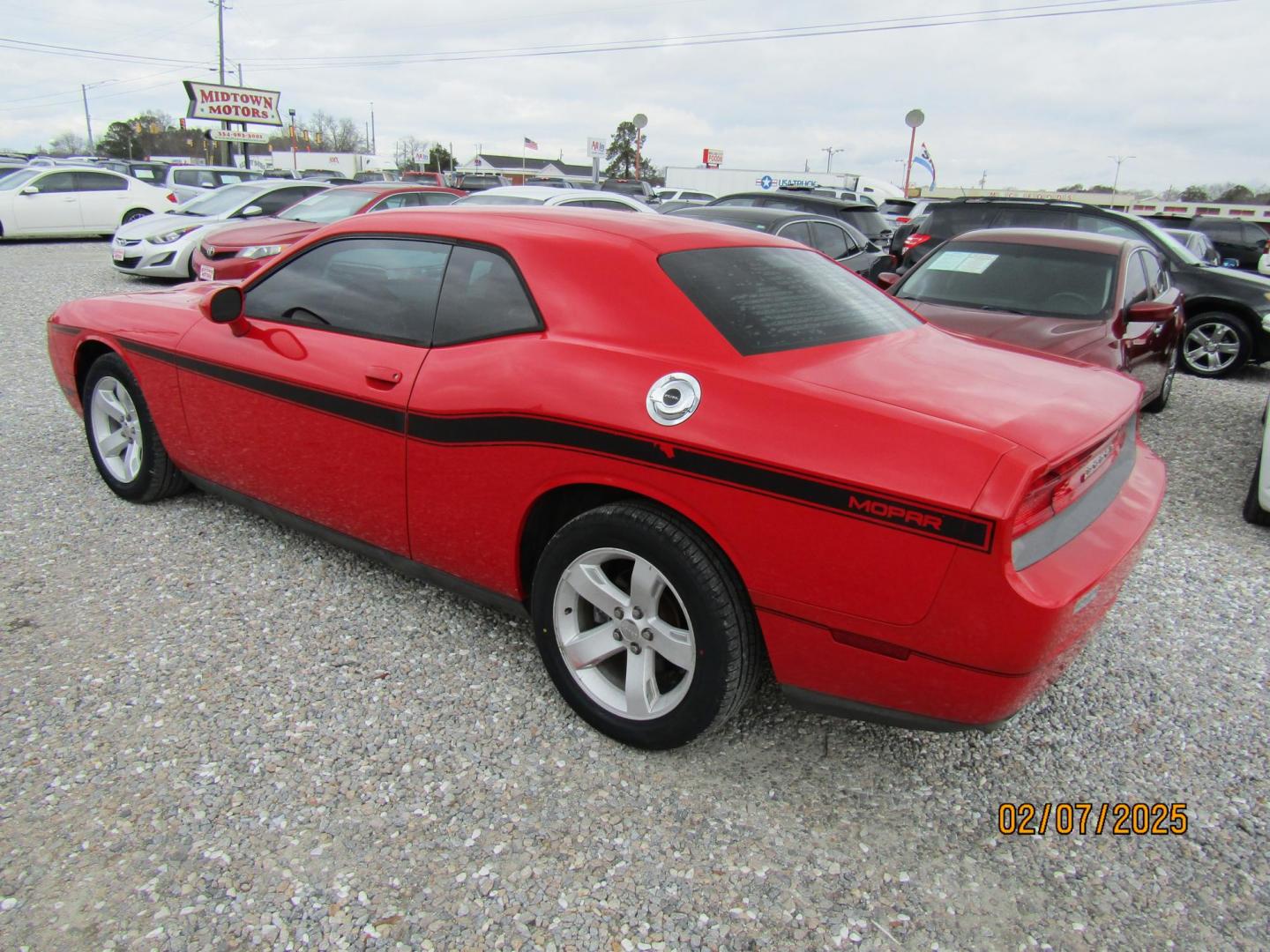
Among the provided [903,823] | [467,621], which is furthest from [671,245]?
[903,823]

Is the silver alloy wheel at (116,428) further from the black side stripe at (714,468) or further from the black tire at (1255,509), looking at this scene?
the black tire at (1255,509)

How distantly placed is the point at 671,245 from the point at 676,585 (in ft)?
3.66

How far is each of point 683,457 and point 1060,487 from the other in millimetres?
909

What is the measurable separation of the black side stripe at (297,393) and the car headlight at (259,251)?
555cm

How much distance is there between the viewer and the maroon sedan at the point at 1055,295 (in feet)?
16.6

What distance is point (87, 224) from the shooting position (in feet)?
53.3

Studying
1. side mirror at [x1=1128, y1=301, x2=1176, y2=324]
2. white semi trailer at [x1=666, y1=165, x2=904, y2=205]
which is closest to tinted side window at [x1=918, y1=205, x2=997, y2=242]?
side mirror at [x1=1128, y1=301, x2=1176, y2=324]

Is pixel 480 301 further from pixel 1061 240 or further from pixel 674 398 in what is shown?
pixel 1061 240

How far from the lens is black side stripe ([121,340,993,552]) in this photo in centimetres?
184

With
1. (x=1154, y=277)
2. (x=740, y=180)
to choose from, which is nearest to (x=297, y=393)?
(x=1154, y=277)

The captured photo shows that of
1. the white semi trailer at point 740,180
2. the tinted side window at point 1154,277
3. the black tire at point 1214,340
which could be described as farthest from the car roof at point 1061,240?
the white semi trailer at point 740,180

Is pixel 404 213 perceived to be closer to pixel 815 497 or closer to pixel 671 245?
pixel 671 245

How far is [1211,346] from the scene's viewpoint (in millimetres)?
8383

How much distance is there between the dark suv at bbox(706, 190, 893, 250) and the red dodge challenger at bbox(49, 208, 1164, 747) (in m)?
8.68
